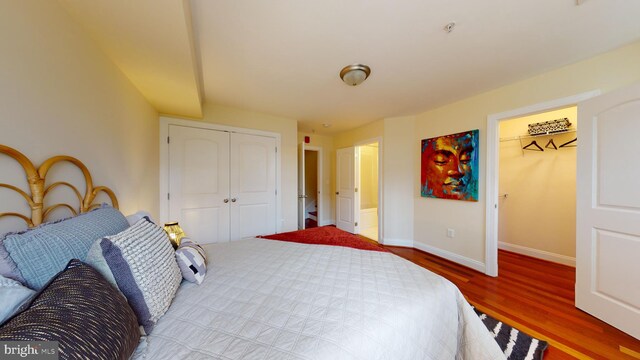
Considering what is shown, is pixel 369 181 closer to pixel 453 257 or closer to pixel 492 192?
pixel 453 257

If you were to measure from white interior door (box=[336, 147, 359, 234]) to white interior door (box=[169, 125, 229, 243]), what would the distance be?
240cm

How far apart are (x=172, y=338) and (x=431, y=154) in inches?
133

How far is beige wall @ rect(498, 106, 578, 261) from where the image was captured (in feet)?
8.97

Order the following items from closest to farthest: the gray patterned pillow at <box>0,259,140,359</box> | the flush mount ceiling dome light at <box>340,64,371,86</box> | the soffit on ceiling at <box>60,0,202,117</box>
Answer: the gray patterned pillow at <box>0,259,140,359</box> < the soffit on ceiling at <box>60,0,202,117</box> < the flush mount ceiling dome light at <box>340,64,371,86</box>

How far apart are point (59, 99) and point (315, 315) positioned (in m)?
1.65

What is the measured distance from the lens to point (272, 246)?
1705 mm

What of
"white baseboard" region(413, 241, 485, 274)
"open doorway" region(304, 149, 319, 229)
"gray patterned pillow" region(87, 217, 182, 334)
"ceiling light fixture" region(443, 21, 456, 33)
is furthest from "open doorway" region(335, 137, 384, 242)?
"gray patterned pillow" region(87, 217, 182, 334)

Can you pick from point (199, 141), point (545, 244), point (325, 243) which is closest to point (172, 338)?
point (325, 243)

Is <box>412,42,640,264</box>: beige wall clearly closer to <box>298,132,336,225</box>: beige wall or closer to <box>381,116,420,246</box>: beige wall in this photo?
<box>381,116,420,246</box>: beige wall

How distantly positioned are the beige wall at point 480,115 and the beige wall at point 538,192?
3.81 feet

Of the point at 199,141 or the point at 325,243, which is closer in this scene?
the point at 325,243

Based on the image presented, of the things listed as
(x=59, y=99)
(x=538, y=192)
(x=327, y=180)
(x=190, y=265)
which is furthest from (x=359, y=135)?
(x=59, y=99)

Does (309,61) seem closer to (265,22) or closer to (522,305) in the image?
(265,22)

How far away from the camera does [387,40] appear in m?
1.56
